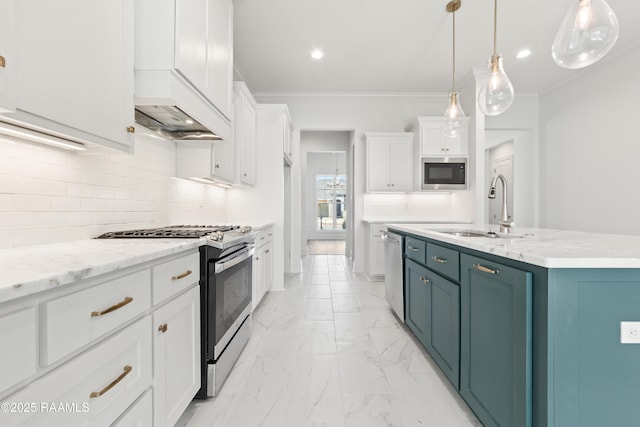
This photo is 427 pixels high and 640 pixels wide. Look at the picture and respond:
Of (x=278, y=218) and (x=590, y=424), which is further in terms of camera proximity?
(x=278, y=218)

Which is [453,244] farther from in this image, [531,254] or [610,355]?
[610,355]

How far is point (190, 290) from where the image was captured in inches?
59.0

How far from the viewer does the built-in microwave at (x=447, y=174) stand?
14.5 feet

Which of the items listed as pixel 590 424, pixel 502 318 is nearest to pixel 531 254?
pixel 502 318

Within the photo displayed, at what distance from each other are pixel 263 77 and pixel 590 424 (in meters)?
4.70

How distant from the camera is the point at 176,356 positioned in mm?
1350

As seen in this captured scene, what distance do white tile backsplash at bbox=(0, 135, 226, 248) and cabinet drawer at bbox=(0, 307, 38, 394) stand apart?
0.77m

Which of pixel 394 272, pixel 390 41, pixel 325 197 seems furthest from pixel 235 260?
pixel 325 197

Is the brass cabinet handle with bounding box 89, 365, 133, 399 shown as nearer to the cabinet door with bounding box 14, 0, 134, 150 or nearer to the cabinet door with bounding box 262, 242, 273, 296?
the cabinet door with bounding box 14, 0, 134, 150

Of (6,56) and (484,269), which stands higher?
(6,56)

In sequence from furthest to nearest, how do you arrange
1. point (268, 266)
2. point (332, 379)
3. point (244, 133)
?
point (268, 266)
point (244, 133)
point (332, 379)

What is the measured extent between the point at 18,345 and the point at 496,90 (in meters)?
2.58

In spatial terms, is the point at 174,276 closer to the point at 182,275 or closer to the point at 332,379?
the point at 182,275

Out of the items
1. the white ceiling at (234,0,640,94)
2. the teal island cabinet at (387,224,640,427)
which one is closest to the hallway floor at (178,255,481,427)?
the teal island cabinet at (387,224,640,427)
